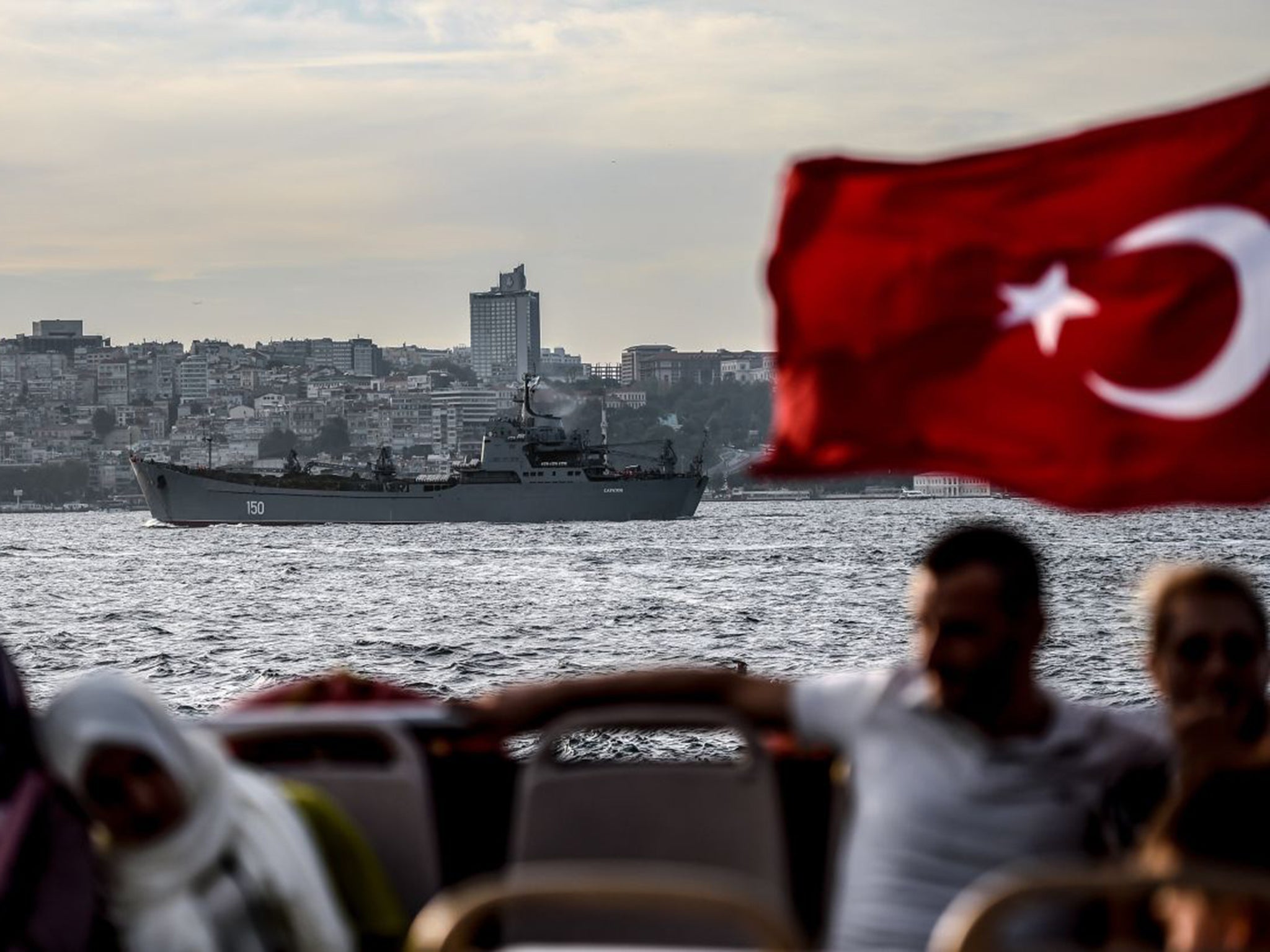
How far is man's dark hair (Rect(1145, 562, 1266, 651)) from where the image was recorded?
10.4ft

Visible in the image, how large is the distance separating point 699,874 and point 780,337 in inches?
42.8

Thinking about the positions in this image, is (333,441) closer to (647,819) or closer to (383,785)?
(383,785)

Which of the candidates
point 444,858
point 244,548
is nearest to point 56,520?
point 244,548

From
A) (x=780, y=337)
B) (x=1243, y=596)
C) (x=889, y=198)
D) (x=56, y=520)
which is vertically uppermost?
(x=889, y=198)

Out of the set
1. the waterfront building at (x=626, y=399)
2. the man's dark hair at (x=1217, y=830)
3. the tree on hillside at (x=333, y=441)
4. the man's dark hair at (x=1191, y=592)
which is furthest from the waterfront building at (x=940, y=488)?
the man's dark hair at (x=1217, y=830)

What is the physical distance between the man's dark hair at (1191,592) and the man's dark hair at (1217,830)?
0.47m

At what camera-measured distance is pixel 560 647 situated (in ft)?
108

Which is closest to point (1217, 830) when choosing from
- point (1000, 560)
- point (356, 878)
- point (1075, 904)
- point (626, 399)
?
point (1075, 904)

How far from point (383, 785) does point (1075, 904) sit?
3.91 ft

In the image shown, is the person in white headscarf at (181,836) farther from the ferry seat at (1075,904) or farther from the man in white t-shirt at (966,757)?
the ferry seat at (1075,904)

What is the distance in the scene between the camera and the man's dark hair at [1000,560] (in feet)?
10.4

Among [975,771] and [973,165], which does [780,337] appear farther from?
[975,771]

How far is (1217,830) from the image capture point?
Result: 2746 millimetres

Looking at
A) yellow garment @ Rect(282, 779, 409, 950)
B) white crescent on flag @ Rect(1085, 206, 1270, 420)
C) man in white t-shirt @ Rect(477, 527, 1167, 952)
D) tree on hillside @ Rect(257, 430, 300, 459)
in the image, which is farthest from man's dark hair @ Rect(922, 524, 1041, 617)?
tree on hillside @ Rect(257, 430, 300, 459)
